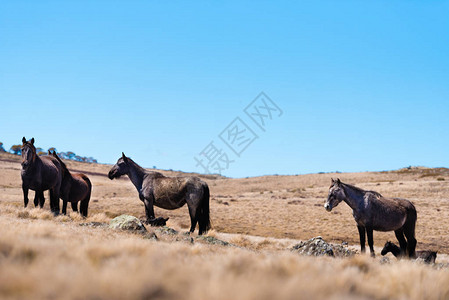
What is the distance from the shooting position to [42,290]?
3.45 m

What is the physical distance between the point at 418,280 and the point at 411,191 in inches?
1881

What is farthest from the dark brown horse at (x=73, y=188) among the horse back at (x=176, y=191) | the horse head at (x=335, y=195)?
the horse head at (x=335, y=195)

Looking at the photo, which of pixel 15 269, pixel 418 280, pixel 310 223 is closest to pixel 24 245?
pixel 15 269

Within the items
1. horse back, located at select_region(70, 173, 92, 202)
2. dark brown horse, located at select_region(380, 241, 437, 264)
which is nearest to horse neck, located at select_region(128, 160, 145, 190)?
→ horse back, located at select_region(70, 173, 92, 202)

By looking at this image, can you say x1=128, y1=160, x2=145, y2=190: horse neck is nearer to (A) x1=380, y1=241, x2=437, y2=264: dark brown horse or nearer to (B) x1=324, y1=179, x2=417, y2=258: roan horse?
(B) x1=324, y1=179, x2=417, y2=258: roan horse

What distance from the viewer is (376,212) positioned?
12.9 metres

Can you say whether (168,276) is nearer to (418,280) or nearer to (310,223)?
(418,280)

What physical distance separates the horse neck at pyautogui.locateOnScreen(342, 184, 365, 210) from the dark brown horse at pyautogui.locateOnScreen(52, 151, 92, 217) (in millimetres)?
10437

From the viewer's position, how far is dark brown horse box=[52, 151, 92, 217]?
15742mm

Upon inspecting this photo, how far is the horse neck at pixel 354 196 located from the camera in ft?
42.8

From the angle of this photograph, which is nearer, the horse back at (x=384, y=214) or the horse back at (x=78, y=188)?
the horse back at (x=384, y=214)

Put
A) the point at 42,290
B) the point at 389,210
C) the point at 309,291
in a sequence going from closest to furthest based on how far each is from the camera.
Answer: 1. the point at 42,290
2. the point at 309,291
3. the point at 389,210

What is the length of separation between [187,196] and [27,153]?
18.5ft

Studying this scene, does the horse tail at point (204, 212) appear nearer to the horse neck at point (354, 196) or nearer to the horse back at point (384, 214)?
the horse neck at point (354, 196)
